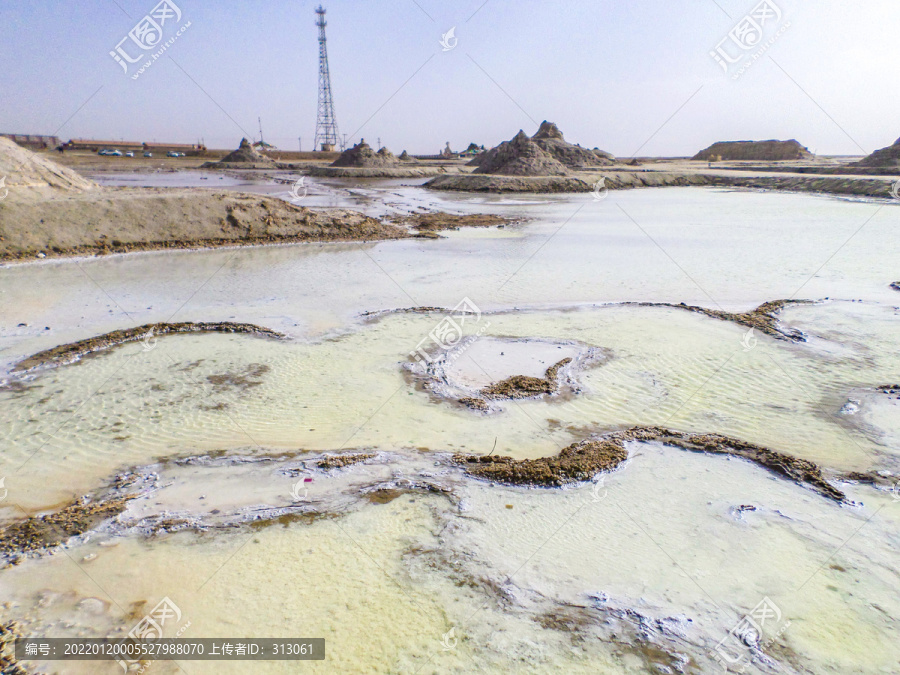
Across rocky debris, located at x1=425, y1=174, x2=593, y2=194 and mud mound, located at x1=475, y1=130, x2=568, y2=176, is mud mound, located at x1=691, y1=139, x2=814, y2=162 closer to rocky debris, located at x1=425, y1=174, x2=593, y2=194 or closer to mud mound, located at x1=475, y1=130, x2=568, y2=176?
mud mound, located at x1=475, y1=130, x2=568, y2=176

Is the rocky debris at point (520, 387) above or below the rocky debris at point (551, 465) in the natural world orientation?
above

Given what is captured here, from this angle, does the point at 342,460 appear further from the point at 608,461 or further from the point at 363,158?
the point at 363,158

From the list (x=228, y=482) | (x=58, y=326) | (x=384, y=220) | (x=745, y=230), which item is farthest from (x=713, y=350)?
(x=384, y=220)

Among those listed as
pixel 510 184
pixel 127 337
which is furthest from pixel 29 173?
pixel 510 184

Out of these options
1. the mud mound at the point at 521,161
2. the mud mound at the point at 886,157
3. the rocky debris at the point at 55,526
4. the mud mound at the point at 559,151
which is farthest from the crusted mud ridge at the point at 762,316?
the mud mound at the point at 886,157

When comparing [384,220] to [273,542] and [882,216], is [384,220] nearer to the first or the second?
[273,542]

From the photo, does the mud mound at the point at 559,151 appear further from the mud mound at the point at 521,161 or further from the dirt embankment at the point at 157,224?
the dirt embankment at the point at 157,224

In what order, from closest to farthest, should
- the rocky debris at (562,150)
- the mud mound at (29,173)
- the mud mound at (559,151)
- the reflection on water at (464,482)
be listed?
the reflection on water at (464,482)
the mud mound at (29,173)
the mud mound at (559,151)
the rocky debris at (562,150)

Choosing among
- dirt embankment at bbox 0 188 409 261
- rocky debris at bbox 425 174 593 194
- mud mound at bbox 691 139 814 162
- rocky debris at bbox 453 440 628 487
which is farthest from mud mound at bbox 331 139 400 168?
mud mound at bbox 691 139 814 162
